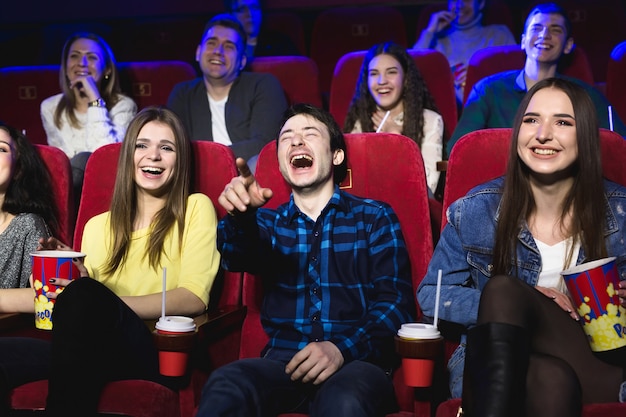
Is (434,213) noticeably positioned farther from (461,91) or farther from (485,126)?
(461,91)

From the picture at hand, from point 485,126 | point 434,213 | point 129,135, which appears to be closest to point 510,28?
point 485,126

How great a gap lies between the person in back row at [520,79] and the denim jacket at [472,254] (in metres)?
0.86

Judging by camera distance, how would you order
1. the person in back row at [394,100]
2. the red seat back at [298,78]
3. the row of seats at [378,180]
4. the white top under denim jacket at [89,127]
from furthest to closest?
the red seat back at [298,78], the white top under denim jacket at [89,127], the person in back row at [394,100], the row of seats at [378,180]

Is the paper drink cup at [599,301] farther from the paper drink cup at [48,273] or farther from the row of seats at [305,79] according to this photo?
the row of seats at [305,79]

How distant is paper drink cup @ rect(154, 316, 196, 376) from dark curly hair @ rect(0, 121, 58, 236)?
0.55m

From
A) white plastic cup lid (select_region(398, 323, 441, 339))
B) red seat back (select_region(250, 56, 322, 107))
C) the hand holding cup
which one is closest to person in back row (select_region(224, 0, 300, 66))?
red seat back (select_region(250, 56, 322, 107))

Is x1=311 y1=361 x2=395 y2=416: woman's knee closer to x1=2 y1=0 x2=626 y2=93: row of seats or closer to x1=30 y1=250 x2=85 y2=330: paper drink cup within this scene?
x1=30 y1=250 x2=85 y2=330: paper drink cup

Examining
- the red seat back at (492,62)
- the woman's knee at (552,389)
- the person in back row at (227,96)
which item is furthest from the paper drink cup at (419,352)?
the red seat back at (492,62)

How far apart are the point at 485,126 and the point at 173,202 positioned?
990 mm

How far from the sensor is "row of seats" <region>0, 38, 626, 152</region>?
2.38m

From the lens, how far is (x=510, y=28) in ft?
9.43

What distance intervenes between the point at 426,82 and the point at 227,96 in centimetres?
56

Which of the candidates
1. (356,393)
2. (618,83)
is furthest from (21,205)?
(618,83)

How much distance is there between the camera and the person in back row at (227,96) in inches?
90.7
